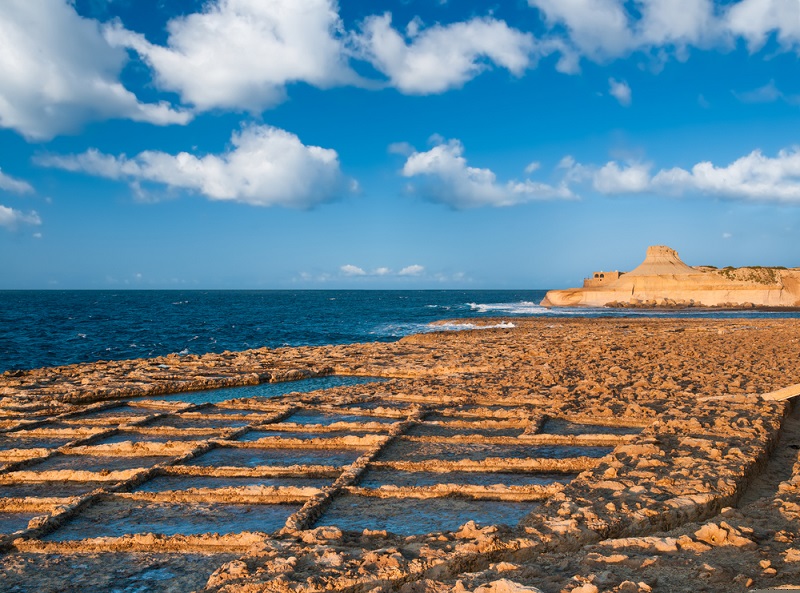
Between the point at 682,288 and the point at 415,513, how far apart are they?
202ft

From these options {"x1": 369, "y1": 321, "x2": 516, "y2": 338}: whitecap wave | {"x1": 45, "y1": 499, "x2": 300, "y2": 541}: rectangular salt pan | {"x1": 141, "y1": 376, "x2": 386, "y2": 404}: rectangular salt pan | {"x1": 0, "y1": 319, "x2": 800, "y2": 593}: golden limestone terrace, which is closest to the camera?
{"x1": 0, "y1": 319, "x2": 800, "y2": 593}: golden limestone terrace

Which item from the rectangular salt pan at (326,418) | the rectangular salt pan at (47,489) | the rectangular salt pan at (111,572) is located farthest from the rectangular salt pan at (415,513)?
the rectangular salt pan at (326,418)

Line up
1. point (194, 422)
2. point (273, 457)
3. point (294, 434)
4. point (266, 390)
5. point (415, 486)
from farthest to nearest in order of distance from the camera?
point (266, 390)
point (194, 422)
point (294, 434)
point (273, 457)
point (415, 486)

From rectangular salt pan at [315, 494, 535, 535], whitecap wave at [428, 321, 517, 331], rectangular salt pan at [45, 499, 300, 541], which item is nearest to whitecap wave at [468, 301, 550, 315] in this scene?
whitecap wave at [428, 321, 517, 331]

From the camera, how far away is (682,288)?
5975cm

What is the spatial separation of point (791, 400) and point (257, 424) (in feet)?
25.8

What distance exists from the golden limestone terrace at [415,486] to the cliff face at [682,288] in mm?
51363

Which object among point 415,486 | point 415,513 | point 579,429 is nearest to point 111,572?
point 415,513

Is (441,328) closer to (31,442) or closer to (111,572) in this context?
(31,442)

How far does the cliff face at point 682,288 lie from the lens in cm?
5612

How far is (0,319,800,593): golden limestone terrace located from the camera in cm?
385

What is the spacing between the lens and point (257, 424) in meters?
8.78

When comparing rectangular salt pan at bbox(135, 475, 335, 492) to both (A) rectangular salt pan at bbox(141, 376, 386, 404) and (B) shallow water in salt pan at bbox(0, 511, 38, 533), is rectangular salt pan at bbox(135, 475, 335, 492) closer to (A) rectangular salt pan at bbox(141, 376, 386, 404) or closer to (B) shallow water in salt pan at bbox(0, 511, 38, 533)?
(B) shallow water in salt pan at bbox(0, 511, 38, 533)

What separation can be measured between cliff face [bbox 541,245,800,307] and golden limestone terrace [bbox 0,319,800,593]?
5136 cm
